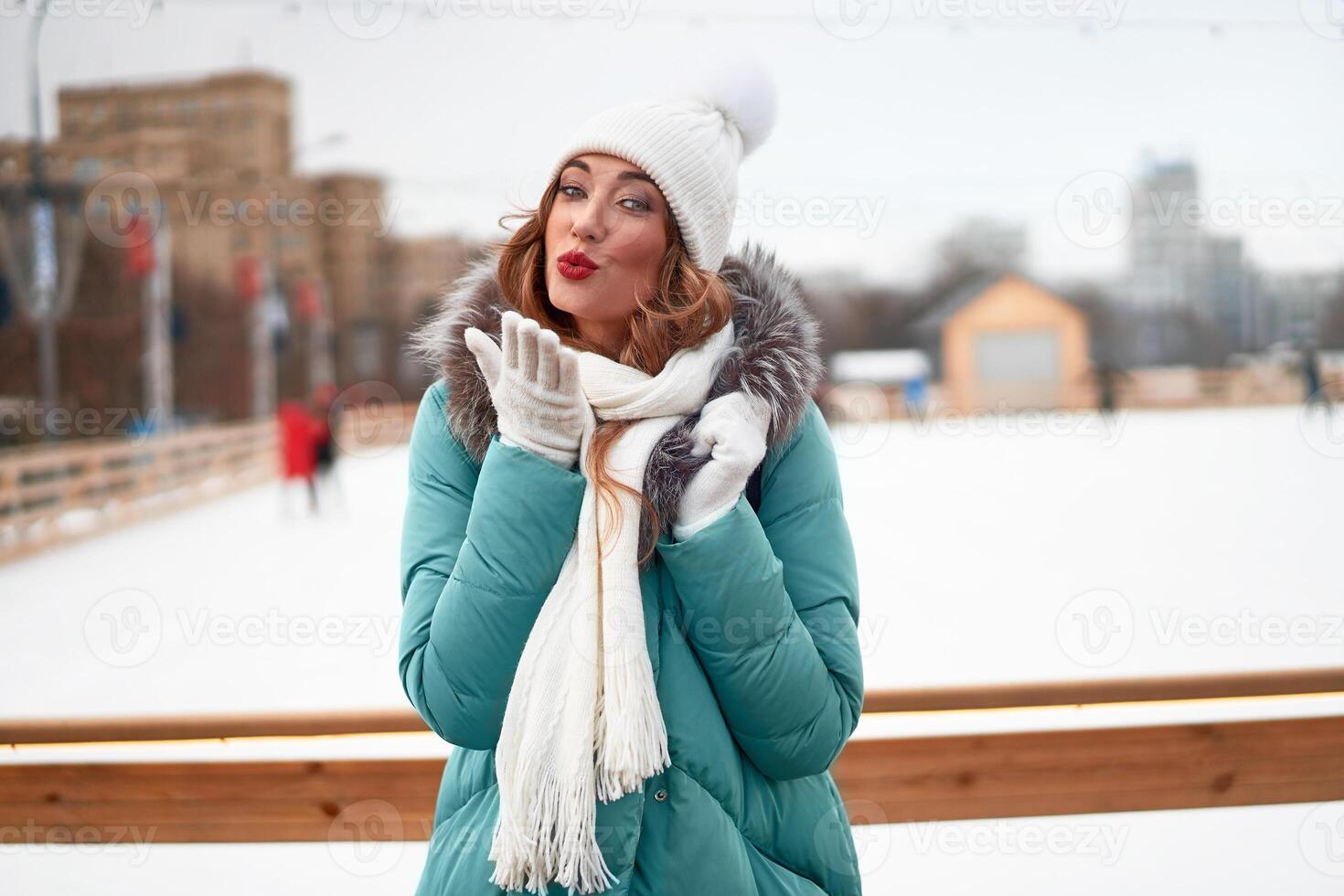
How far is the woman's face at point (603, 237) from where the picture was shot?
942 millimetres

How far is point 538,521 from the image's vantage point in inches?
33.3

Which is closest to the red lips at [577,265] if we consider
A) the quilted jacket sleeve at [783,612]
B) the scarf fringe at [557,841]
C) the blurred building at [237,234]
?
the quilted jacket sleeve at [783,612]

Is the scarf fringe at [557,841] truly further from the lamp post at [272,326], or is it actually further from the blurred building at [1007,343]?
the blurred building at [1007,343]

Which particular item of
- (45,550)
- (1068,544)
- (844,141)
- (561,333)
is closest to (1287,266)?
(844,141)

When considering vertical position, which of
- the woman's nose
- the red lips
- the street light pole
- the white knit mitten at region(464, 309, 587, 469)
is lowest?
the white knit mitten at region(464, 309, 587, 469)

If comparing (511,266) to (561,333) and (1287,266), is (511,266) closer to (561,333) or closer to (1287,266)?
(561,333)

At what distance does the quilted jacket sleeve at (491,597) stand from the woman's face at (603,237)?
0.53 feet

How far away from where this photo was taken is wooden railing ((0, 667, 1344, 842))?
1.65 m

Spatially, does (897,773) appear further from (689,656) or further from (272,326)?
(272,326)

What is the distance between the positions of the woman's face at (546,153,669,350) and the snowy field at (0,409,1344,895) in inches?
38.8

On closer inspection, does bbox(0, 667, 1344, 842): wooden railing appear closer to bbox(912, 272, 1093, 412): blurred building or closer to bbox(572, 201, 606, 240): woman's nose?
bbox(572, 201, 606, 240): woman's nose

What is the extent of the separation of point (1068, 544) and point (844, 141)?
2010 cm

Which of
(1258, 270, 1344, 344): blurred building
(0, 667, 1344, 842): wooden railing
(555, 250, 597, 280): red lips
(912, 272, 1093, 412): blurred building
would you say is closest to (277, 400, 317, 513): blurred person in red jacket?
(0, 667, 1344, 842): wooden railing

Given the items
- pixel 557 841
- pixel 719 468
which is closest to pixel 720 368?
pixel 719 468
